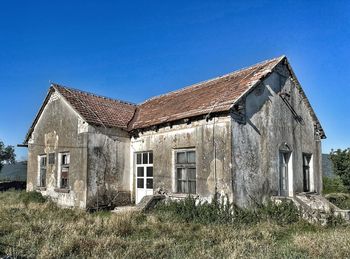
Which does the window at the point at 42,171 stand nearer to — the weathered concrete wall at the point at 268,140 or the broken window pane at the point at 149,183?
the broken window pane at the point at 149,183

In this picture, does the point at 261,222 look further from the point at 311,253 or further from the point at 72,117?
the point at 72,117

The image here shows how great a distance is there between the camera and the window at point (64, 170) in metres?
16.1

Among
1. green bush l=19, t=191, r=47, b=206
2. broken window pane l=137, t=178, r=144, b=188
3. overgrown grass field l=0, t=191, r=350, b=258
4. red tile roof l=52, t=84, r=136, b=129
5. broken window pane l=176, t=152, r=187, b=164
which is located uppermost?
red tile roof l=52, t=84, r=136, b=129

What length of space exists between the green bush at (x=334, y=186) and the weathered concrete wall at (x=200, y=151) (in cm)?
1441

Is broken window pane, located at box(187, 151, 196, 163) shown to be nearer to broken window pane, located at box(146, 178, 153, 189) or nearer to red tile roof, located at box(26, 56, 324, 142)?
red tile roof, located at box(26, 56, 324, 142)

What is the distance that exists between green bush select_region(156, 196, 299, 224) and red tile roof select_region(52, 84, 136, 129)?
211 inches

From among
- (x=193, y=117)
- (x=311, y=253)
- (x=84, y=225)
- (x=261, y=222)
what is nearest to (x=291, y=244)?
(x=311, y=253)

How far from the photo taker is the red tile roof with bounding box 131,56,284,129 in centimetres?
1276

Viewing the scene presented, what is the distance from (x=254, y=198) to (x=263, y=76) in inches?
179

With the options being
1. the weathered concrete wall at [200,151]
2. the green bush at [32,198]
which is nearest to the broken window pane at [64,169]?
the green bush at [32,198]

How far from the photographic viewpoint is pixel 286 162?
1464 cm

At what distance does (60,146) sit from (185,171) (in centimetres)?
659

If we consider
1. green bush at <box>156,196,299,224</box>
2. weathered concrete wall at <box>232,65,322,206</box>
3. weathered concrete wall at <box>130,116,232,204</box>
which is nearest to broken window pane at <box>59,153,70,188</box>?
weathered concrete wall at <box>130,116,232,204</box>

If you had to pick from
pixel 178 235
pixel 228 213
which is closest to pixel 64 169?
pixel 228 213
